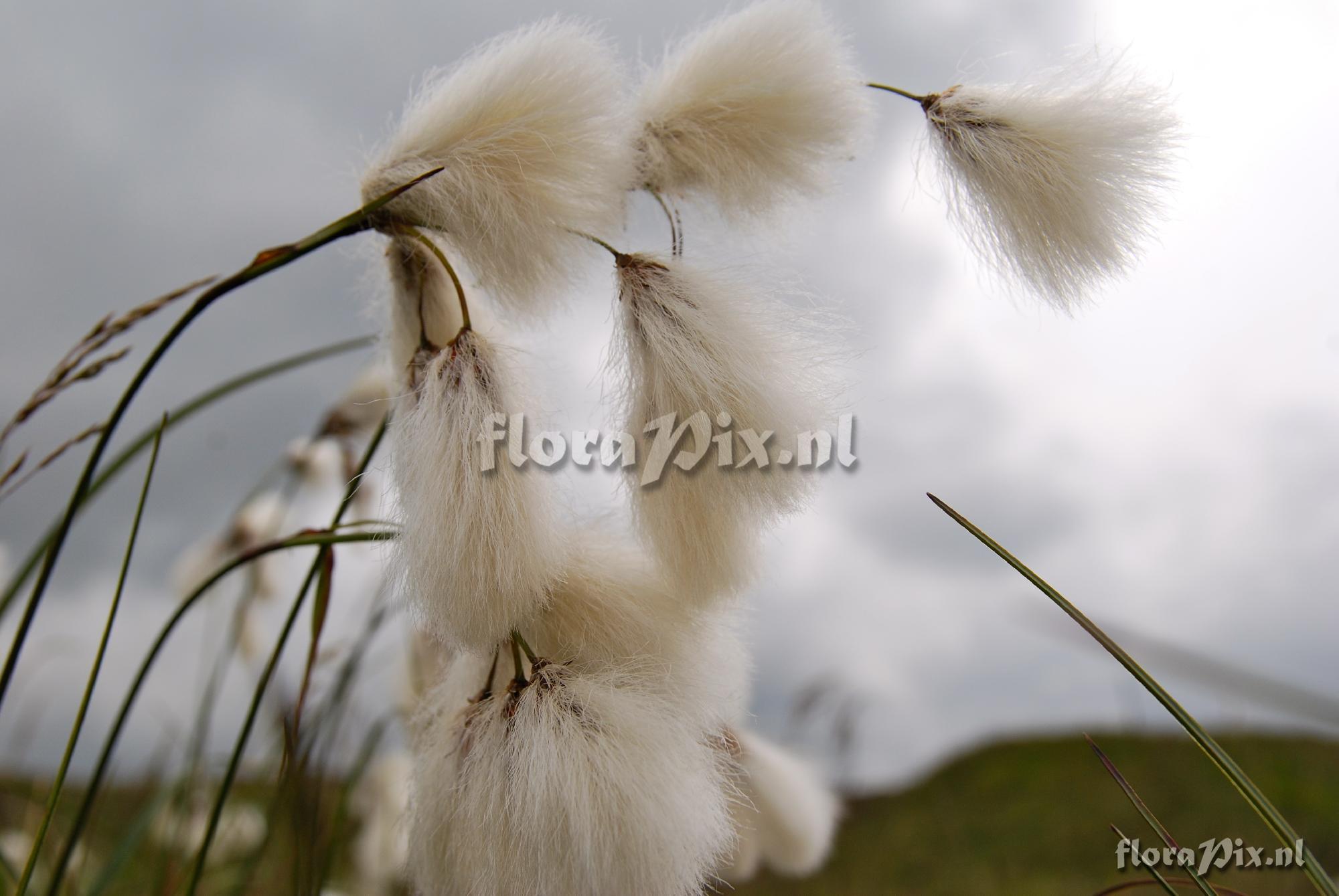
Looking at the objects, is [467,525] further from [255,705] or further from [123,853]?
[123,853]

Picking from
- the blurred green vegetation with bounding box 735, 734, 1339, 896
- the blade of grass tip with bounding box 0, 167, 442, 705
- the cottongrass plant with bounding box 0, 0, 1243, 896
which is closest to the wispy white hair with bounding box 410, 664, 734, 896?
the cottongrass plant with bounding box 0, 0, 1243, 896

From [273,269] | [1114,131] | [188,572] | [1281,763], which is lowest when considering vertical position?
[1281,763]

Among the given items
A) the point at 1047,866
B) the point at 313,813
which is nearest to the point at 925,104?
the point at 313,813

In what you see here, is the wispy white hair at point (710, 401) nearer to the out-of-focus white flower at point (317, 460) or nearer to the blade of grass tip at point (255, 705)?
the blade of grass tip at point (255, 705)

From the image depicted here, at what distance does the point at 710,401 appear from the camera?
67 cm

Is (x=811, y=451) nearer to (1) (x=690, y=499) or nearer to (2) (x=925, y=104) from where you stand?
(1) (x=690, y=499)

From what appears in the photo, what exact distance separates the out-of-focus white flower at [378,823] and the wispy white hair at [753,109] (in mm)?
1192

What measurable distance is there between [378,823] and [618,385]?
5.13 feet

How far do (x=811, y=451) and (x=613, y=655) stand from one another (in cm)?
22

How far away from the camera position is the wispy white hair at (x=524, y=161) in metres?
0.73

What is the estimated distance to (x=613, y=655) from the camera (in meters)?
0.69

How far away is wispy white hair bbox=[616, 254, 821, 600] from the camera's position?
651 millimetres

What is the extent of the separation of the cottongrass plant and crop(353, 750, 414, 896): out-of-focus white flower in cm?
99

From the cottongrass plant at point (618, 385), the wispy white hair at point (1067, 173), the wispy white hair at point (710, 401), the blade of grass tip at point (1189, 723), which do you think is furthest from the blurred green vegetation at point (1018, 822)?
the wispy white hair at point (1067, 173)
